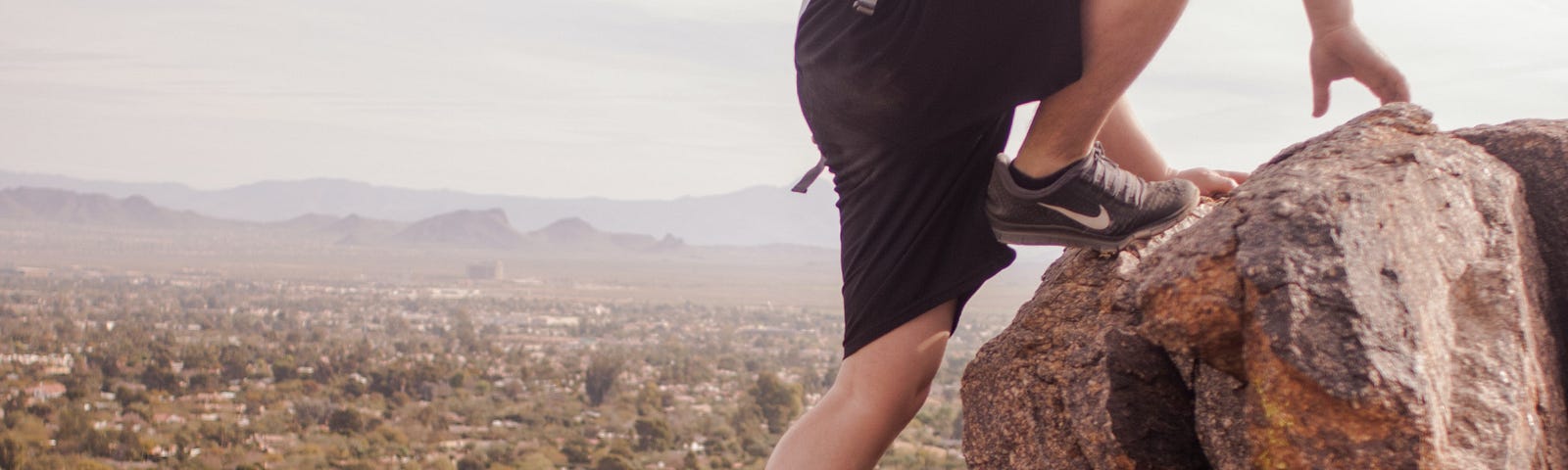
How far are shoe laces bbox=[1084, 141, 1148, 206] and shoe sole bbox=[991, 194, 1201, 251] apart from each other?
4.2 inches

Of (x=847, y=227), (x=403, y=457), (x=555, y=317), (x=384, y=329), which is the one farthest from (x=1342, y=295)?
(x=555, y=317)

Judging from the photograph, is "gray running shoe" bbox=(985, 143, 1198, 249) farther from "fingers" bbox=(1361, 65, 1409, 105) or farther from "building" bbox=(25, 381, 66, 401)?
"building" bbox=(25, 381, 66, 401)

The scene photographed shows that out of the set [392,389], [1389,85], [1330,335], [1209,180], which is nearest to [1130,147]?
[1209,180]

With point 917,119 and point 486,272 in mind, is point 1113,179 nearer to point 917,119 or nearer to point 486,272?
point 917,119

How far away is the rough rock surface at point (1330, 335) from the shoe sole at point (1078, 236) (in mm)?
105

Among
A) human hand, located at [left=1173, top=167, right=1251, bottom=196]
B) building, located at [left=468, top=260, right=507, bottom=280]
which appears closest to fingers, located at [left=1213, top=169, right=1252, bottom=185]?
human hand, located at [left=1173, top=167, right=1251, bottom=196]

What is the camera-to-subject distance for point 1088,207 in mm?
3225

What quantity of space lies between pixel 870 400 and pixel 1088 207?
766 millimetres

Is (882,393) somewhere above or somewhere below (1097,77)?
below

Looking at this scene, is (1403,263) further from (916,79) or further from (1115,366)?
(916,79)

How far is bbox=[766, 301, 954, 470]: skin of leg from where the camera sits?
3.33 metres

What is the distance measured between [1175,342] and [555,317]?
91.9 meters

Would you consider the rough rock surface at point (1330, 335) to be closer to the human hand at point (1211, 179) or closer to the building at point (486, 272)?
the human hand at point (1211, 179)

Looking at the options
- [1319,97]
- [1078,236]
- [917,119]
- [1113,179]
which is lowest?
[1078,236]
